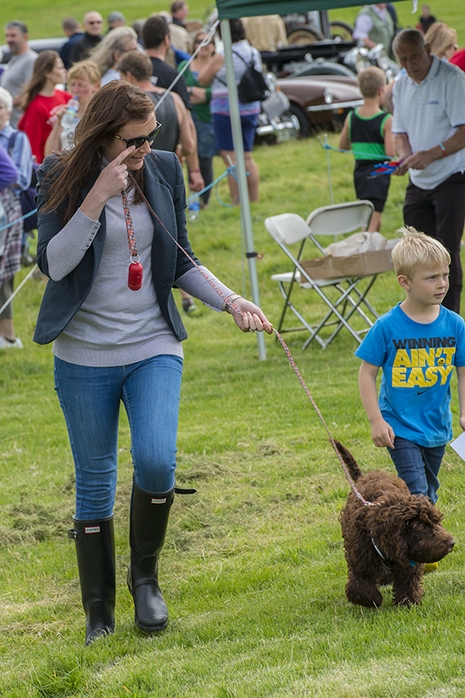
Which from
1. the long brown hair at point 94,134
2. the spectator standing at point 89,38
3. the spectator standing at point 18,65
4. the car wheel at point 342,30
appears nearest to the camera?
the long brown hair at point 94,134

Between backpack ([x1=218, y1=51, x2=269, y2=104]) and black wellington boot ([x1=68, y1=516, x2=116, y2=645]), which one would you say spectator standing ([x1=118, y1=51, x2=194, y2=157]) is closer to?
backpack ([x1=218, y1=51, x2=269, y2=104])

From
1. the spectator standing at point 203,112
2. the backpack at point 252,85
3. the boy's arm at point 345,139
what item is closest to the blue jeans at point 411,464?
the boy's arm at point 345,139

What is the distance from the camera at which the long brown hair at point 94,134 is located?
3549mm

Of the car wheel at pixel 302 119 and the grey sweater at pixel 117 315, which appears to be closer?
the grey sweater at pixel 117 315

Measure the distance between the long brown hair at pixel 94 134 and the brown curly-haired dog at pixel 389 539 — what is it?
61.2 inches

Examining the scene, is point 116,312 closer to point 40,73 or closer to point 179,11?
point 40,73

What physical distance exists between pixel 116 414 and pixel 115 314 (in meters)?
0.41

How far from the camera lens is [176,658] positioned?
12.1ft

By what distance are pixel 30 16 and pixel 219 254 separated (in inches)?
1383

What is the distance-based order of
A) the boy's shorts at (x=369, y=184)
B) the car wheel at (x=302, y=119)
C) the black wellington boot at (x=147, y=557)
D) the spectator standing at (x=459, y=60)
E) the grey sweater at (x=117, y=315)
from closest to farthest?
the grey sweater at (x=117, y=315), the black wellington boot at (x=147, y=557), the spectator standing at (x=459, y=60), the boy's shorts at (x=369, y=184), the car wheel at (x=302, y=119)

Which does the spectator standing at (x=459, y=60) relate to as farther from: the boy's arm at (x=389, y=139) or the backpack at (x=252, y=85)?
the backpack at (x=252, y=85)

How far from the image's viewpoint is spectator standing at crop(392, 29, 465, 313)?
727 centimetres

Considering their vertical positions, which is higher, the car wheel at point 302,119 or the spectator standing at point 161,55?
the spectator standing at point 161,55

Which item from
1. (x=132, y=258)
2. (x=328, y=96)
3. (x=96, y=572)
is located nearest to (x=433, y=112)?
(x=132, y=258)
